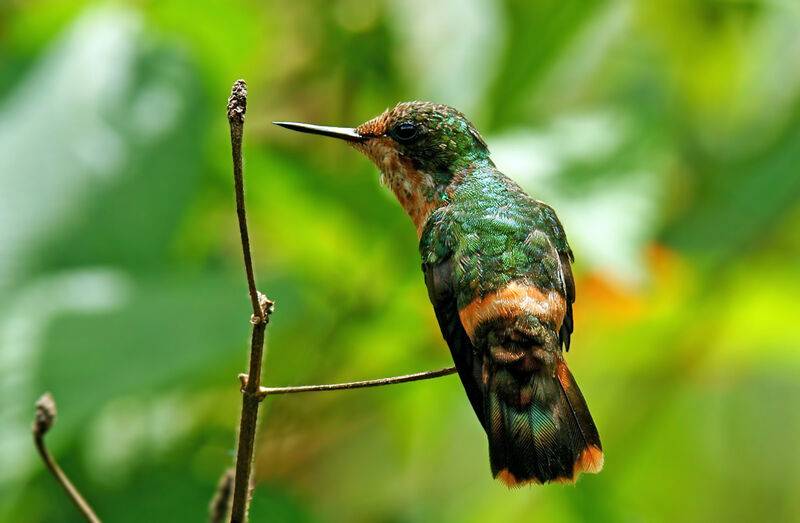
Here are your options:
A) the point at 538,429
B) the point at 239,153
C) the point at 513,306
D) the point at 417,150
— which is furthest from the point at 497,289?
the point at 239,153

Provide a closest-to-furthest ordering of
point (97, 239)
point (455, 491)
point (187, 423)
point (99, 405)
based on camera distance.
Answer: point (99, 405) → point (187, 423) → point (97, 239) → point (455, 491)

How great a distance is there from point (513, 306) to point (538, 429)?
13 cm

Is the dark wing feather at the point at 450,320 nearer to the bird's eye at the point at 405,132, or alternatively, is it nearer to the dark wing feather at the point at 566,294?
the dark wing feather at the point at 566,294

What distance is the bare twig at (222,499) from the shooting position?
881mm

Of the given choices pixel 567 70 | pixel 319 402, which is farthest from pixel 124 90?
pixel 567 70

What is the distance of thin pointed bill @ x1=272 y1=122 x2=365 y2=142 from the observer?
91 cm

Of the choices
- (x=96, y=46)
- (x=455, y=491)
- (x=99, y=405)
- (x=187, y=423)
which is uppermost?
(x=96, y=46)

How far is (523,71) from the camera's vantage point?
6.43 ft

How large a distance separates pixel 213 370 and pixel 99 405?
31cm

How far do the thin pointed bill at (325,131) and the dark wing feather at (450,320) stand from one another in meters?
0.18

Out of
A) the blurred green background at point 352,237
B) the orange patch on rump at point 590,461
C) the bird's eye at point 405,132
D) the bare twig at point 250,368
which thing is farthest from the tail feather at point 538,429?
the blurred green background at point 352,237

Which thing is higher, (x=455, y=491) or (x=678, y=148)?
(x=678, y=148)

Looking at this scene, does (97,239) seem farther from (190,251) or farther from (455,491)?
(455,491)

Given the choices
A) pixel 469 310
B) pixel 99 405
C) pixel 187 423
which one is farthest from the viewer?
pixel 187 423
